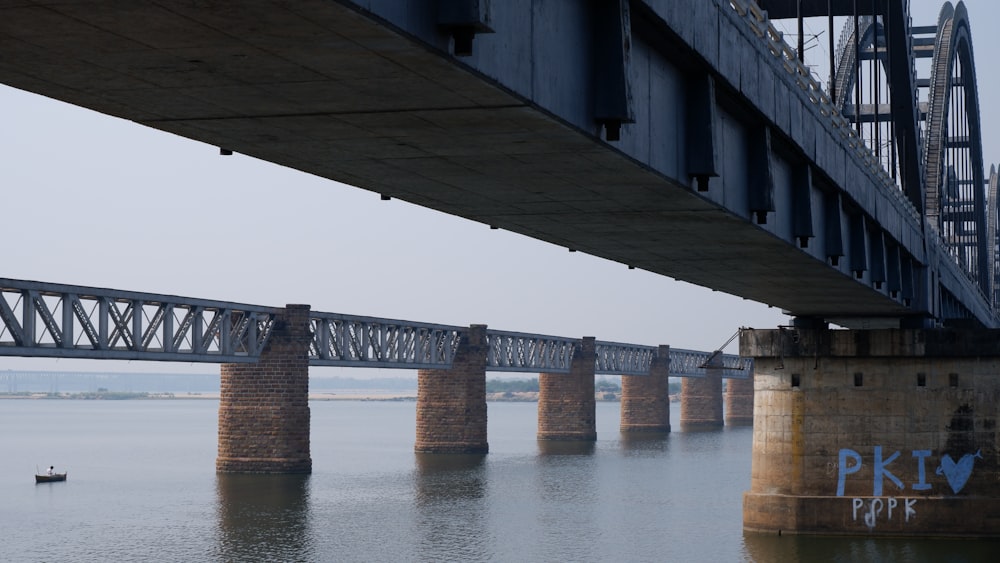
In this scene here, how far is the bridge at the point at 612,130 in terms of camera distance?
1157cm

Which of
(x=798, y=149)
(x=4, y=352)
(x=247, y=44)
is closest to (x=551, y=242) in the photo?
(x=798, y=149)

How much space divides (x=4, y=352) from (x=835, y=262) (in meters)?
31.9

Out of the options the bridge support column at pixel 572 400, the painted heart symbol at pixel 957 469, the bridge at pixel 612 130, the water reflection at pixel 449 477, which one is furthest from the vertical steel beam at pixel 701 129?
the bridge support column at pixel 572 400

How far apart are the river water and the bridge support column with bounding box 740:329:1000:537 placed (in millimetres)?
942

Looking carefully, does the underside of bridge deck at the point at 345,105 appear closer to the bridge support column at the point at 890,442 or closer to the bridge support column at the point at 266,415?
the bridge support column at the point at 890,442

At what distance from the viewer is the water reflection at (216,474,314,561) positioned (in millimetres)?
43969

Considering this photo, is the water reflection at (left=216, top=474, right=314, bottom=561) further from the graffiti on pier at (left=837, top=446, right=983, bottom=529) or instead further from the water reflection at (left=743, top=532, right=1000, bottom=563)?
the graffiti on pier at (left=837, top=446, right=983, bottom=529)

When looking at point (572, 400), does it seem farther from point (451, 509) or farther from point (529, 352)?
point (451, 509)

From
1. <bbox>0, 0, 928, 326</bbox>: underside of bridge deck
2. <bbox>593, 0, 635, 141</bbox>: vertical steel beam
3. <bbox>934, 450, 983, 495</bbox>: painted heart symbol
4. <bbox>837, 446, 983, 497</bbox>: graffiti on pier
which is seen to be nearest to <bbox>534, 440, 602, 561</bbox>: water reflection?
<bbox>837, 446, 983, 497</bbox>: graffiti on pier

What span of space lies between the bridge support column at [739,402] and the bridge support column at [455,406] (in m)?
91.2

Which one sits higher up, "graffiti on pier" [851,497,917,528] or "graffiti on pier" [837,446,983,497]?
"graffiti on pier" [837,446,983,497]

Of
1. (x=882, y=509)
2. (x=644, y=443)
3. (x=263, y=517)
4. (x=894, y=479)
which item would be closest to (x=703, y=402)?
(x=644, y=443)

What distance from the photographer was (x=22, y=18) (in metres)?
10.7

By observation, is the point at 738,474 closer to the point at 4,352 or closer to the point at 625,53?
the point at 4,352
